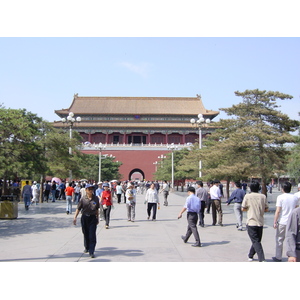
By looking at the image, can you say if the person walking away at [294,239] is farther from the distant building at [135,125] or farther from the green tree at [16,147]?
the distant building at [135,125]

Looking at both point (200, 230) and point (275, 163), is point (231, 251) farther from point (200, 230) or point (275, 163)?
point (275, 163)

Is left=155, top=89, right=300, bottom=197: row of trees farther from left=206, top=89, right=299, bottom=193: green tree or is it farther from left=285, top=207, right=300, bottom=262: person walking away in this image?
left=285, top=207, right=300, bottom=262: person walking away

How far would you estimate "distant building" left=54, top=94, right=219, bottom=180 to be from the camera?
51938mm

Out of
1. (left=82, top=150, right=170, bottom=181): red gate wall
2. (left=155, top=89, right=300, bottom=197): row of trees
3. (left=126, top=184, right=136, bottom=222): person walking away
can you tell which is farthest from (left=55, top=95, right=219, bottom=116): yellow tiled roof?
(left=126, top=184, right=136, bottom=222): person walking away

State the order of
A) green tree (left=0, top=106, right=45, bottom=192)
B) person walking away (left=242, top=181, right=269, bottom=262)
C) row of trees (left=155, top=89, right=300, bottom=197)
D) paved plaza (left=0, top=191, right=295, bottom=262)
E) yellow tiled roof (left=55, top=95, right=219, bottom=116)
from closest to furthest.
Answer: person walking away (left=242, top=181, right=269, bottom=262), paved plaza (left=0, top=191, right=295, bottom=262), green tree (left=0, top=106, right=45, bottom=192), row of trees (left=155, top=89, right=300, bottom=197), yellow tiled roof (left=55, top=95, right=219, bottom=116)

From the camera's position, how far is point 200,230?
408 inches

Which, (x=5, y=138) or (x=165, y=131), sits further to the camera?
(x=165, y=131)

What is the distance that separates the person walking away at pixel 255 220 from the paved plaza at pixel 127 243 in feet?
1.40

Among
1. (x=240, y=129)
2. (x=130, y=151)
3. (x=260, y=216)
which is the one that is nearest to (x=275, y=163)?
(x=240, y=129)

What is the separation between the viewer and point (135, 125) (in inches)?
2084

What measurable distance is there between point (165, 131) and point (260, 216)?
155 ft

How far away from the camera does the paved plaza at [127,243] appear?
6746 millimetres

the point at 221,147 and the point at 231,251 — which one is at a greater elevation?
the point at 221,147

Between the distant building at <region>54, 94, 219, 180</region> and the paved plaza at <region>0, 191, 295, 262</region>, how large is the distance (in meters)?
39.7
